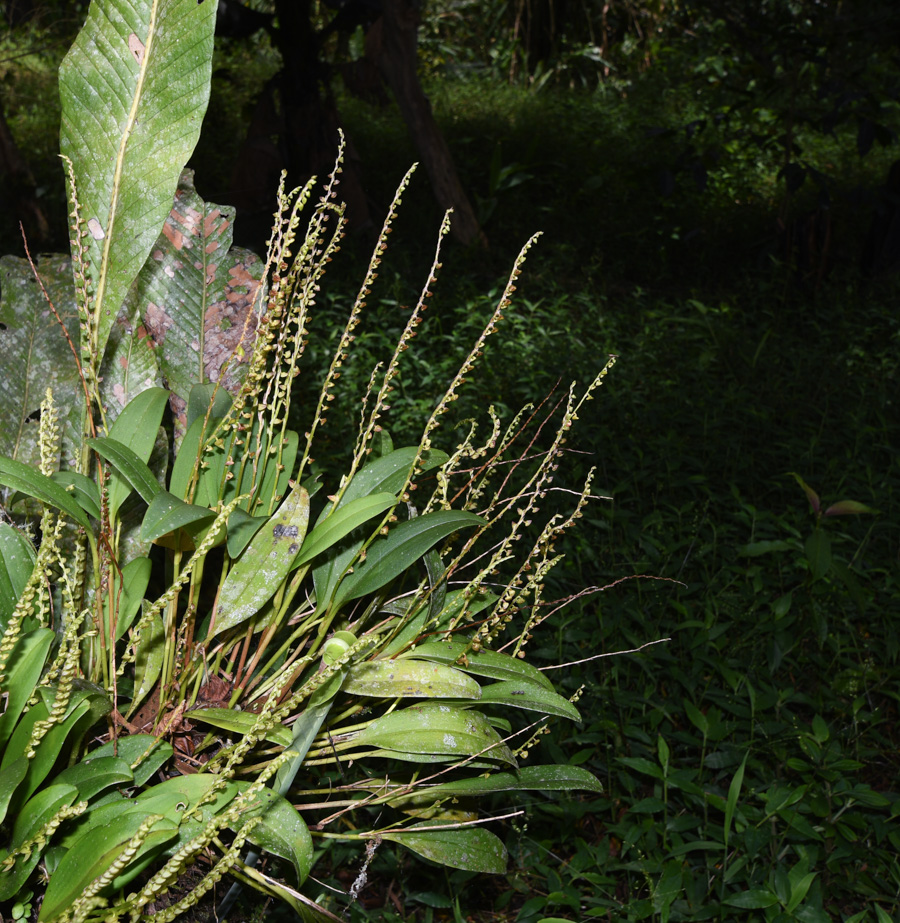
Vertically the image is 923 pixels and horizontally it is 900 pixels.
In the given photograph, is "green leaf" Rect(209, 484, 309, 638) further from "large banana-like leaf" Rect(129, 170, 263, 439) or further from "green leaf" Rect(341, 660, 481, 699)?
"large banana-like leaf" Rect(129, 170, 263, 439)

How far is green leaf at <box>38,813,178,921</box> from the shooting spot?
2.83 ft

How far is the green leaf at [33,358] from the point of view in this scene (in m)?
1.31

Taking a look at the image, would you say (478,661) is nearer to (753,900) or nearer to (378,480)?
(378,480)

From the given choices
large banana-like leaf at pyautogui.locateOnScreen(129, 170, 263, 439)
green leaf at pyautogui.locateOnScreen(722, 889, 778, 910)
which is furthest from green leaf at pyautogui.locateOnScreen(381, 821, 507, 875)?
large banana-like leaf at pyautogui.locateOnScreen(129, 170, 263, 439)

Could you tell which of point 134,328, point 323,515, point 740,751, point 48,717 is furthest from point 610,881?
point 134,328

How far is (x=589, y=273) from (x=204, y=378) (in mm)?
4109

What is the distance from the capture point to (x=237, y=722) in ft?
3.42

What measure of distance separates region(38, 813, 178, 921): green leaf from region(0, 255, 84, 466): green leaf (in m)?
0.60

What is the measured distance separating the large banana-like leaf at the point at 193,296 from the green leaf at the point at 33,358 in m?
0.11

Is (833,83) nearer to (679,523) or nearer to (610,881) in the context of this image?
(679,523)

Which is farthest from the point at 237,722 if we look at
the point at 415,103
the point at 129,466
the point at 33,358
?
the point at 415,103

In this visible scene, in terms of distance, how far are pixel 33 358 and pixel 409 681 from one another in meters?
0.73

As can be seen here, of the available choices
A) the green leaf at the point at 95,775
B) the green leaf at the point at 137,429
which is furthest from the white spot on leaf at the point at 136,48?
the green leaf at the point at 95,775

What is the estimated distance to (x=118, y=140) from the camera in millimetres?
1189
